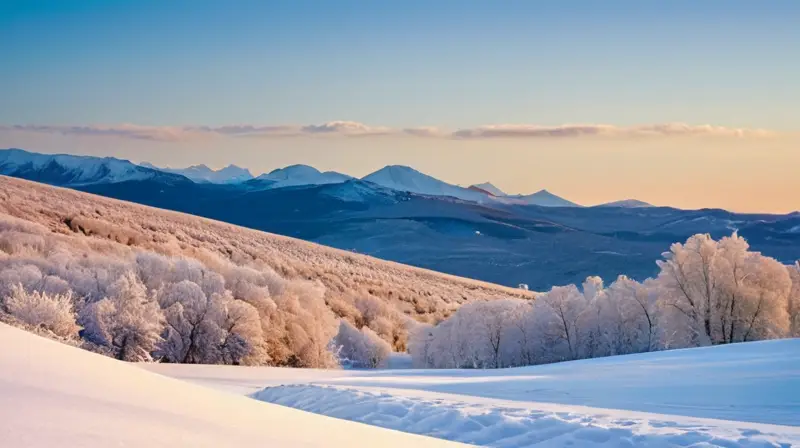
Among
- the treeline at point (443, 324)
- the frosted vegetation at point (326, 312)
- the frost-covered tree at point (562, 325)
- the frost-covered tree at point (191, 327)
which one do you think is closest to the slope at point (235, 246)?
the frosted vegetation at point (326, 312)

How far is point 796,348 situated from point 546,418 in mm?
9289

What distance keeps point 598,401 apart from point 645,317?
21562mm

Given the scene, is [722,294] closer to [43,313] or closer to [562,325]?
[562,325]

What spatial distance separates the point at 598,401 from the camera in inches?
476

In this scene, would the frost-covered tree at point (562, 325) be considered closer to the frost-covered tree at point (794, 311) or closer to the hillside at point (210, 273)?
the hillside at point (210, 273)

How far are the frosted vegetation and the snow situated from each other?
14.8m

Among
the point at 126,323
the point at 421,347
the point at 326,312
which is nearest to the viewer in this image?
the point at 126,323

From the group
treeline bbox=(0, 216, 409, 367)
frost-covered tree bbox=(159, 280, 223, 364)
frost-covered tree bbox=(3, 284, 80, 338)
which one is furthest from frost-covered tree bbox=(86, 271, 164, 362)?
frost-covered tree bbox=(3, 284, 80, 338)

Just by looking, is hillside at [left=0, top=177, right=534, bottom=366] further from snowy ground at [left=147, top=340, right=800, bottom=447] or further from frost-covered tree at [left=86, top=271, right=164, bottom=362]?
snowy ground at [left=147, top=340, right=800, bottom=447]

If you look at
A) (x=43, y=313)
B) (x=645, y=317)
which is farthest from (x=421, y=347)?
(x=43, y=313)

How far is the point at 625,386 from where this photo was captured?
43.9 feet

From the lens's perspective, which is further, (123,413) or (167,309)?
(167,309)

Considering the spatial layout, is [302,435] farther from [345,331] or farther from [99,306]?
[345,331]

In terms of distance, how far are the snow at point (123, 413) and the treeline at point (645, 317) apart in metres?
26.2
